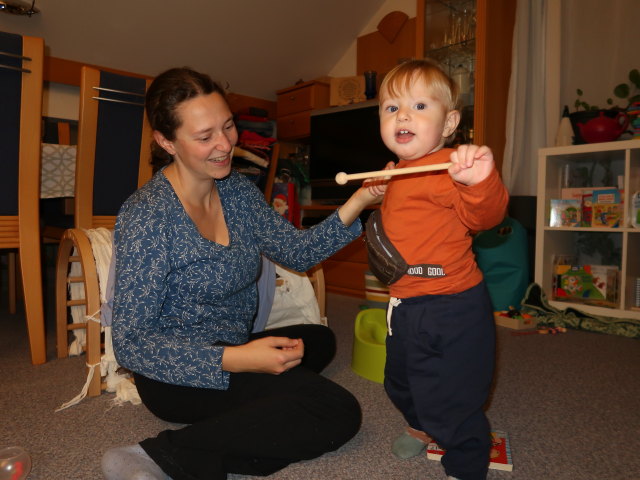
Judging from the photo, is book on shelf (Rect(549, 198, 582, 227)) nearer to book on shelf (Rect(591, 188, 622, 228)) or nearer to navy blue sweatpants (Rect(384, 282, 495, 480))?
book on shelf (Rect(591, 188, 622, 228))

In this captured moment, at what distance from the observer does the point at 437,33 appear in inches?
107

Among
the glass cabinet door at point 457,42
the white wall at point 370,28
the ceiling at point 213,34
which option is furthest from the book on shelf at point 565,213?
the ceiling at point 213,34

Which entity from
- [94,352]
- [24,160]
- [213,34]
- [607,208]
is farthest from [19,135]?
[607,208]

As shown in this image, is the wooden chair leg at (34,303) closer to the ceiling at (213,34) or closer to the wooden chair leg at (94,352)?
the wooden chair leg at (94,352)

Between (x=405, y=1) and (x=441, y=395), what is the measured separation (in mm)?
3163

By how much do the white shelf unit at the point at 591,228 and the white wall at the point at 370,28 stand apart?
5.09ft

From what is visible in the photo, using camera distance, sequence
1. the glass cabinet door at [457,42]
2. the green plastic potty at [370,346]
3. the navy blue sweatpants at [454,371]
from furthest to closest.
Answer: the glass cabinet door at [457,42]
the green plastic potty at [370,346]
the navy blue sweatpants at [454,371]

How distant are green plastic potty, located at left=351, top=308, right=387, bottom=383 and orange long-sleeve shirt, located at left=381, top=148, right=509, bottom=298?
50 cm

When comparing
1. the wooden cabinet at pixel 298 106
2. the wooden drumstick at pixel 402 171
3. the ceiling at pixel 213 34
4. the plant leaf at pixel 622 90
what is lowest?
the wooden drumstick at pixel 402 171

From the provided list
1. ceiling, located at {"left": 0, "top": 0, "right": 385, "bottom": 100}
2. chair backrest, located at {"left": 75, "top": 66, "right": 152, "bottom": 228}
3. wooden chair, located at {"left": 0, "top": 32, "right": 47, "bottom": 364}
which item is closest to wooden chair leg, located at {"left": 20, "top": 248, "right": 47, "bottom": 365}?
wooden chair, located at {"left": 0, "top": 32, "right": 47, "bottom": 364}

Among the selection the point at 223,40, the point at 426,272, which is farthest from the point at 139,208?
the point at 223,40

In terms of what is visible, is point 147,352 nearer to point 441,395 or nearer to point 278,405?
point 278,405

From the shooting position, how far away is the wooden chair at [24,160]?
4.67 ft

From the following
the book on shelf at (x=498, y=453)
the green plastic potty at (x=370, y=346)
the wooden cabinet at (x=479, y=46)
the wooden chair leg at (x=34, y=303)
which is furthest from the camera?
the wooden cabinet at (x=479, y=46)
